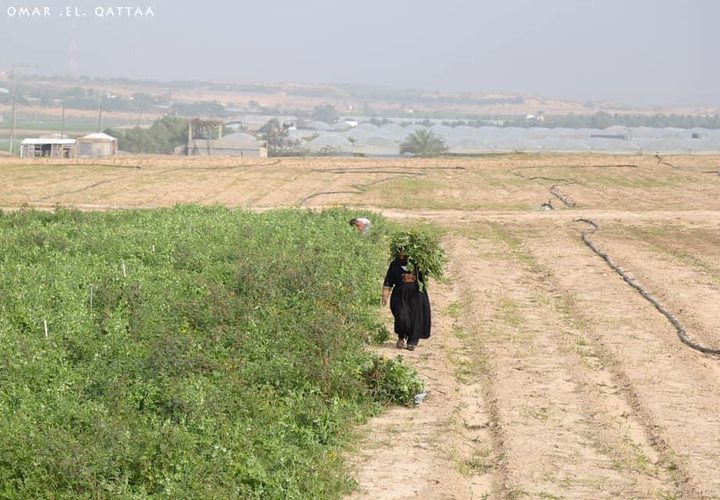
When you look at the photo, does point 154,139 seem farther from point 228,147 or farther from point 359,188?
point 359,188

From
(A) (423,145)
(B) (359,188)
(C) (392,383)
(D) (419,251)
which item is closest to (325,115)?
(A) (423,145)

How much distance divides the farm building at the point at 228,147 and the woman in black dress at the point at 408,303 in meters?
50.2

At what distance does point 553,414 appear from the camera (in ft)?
38.1

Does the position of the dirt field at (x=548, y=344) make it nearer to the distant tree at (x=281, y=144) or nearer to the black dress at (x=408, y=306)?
the black dress at (x=408, y=306)

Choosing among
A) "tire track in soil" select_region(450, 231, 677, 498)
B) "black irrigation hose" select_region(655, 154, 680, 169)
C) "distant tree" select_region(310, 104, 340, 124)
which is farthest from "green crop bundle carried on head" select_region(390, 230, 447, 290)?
"distant tree" select_region(310, 104, 340, 124)

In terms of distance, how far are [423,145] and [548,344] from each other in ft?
172

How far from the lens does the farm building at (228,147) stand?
216 ft

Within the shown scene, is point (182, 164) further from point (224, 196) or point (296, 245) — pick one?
point (296, 245)

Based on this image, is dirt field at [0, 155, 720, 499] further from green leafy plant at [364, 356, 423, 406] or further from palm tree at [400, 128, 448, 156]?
palm tree at [400, 128, 448, 156]

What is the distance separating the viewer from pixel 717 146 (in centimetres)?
6719

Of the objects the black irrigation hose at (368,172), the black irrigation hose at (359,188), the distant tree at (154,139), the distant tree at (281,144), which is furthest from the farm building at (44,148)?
the distant tree at (154,139)

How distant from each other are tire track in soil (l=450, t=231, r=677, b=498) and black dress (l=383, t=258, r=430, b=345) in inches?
34.3

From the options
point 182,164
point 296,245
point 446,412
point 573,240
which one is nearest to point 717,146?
point 182,164

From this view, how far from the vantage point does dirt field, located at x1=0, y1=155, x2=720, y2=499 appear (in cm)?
997
